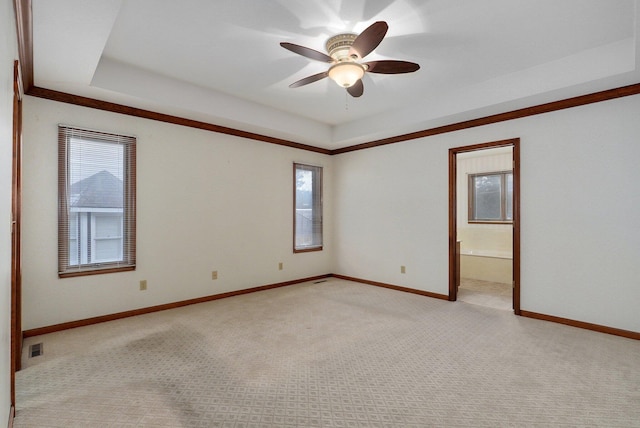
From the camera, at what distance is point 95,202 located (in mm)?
3537

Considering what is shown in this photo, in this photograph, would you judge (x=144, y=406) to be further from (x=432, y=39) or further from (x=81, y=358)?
(x=432, y=39)

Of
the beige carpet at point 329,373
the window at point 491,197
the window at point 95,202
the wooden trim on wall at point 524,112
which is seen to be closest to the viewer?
the beige carpet at point 329,373

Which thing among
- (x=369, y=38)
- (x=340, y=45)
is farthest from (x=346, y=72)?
(x=369, y=38)

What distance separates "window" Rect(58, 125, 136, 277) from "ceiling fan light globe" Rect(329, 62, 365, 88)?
2.55m

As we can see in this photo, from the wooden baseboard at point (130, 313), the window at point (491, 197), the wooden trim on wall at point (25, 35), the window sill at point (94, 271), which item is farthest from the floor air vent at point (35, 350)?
the window at point (491, 197)

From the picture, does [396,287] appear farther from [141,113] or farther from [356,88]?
[141,113]

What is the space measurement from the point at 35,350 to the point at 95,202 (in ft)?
4.94

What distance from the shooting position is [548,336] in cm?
319

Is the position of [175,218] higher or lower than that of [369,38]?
lower

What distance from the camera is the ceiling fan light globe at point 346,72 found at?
2.75 metres

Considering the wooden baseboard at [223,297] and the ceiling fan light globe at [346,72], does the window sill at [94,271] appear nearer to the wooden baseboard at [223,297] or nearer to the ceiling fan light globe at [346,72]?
the wooden baseboard at [223,297]

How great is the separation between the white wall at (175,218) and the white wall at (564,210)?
6.56ft

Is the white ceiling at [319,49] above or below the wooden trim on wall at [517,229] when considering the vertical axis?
above

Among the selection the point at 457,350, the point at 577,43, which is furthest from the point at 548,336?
the point at 577,43
